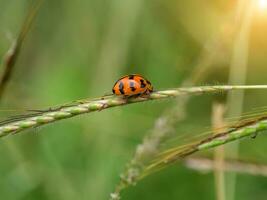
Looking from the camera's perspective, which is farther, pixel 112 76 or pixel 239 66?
pixel 112 76

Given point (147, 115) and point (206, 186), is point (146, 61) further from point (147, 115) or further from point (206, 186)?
point (206, 186)

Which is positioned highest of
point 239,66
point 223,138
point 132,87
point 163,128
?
point 239,66

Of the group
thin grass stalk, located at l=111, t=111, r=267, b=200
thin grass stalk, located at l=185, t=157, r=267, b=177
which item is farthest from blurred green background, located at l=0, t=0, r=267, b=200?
thin grass stalk, located at l=111, t=111, r=267, b=200

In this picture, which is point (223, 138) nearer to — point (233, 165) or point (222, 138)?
point (222, 138)

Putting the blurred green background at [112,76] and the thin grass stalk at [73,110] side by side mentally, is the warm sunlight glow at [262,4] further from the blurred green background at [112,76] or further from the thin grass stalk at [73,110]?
the thin grass stalk at [73,110]

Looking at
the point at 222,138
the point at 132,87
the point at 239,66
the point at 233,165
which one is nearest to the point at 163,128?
the point at 132,87

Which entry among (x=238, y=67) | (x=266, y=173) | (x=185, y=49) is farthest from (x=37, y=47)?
(x=266, y=173)

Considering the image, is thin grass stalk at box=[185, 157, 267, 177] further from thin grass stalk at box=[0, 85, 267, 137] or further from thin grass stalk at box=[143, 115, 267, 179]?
thin grass stalk at box=[0, 85, 267, 137]

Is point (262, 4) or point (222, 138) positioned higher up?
point (262, 4)
